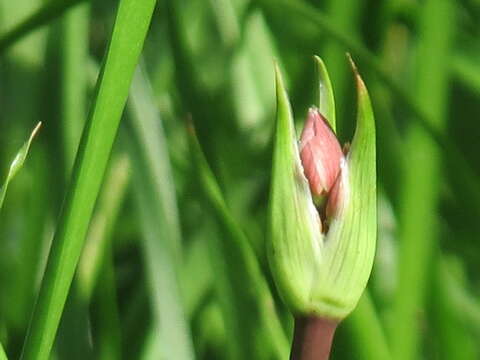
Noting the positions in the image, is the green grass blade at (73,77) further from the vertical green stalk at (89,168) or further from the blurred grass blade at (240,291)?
the vertical green stalk at (89,168)

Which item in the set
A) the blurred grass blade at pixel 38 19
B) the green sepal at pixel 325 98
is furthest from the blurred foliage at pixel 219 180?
the green sepal at pixel 325 98

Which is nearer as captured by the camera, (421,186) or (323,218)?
(323,218)

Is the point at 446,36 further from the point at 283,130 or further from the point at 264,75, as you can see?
the point at 283,130

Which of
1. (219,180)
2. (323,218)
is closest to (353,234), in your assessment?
(323,218)

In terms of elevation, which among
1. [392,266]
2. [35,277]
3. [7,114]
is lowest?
[392,266]

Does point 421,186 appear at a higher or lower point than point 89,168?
lower

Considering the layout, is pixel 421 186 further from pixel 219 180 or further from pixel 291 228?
pixel 291 228

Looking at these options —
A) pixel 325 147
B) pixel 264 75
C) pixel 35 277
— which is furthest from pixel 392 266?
pixel 325 147
